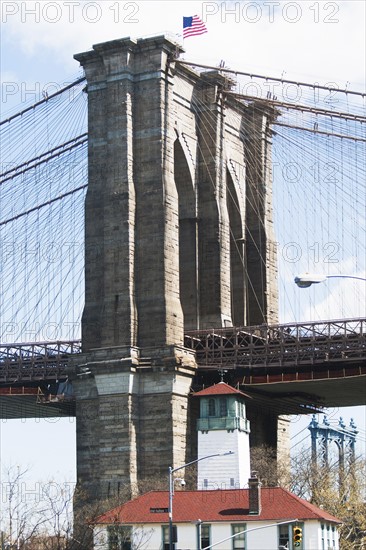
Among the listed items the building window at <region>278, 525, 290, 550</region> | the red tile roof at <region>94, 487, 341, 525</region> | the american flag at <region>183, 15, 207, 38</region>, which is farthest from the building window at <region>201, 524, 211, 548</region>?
the american flag at <region>183, 15, 207, 38</region>

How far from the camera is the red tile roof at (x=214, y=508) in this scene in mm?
86188

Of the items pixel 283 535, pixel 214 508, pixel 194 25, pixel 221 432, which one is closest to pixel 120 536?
pixel 214 508

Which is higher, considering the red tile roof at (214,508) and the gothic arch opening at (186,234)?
the gothic arch opening at (186,234)

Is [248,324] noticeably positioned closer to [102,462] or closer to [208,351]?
[208,351]

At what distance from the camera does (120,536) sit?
86.6m

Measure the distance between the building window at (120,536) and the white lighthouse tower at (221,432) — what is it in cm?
1687

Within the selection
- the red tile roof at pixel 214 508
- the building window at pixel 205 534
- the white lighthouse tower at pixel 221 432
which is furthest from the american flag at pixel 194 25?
the building window at pixel 205 534

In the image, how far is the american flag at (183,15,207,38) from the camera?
361 ft

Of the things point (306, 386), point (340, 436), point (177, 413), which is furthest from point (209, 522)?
point (340, 436)

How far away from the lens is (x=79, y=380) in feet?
362

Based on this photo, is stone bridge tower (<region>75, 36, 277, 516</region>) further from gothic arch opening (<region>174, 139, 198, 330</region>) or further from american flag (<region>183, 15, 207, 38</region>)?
american flag (<region>183, 15, 207, 38</region>)

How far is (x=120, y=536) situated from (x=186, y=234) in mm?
37687

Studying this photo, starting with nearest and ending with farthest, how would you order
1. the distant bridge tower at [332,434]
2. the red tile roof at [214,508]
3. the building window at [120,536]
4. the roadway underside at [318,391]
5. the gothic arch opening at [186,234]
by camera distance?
the red tile roof at [214,508] → the building window at [120,536] → the roadway underside at [318,391] → the gothic arch opening at [186,234] → the distant bridge tower at [332,434]

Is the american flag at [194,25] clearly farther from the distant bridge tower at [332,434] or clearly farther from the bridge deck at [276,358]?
the distant bridge tower at [332,434]
